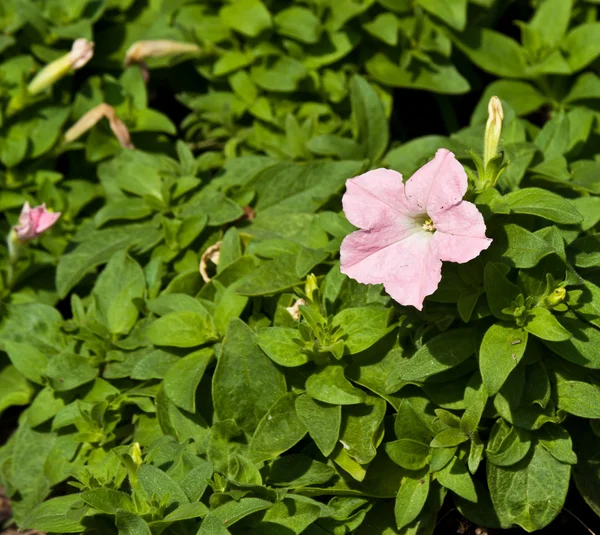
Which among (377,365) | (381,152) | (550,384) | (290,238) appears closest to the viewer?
(550,384)

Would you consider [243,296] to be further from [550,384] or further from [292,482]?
[550,384]

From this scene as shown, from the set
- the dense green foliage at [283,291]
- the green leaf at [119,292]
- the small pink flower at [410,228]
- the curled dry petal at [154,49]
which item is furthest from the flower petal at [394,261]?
the curled dry petal at [154,49]

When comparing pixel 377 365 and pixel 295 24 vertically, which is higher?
pixel 295 24

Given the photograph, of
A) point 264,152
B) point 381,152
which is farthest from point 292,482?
point 264,152

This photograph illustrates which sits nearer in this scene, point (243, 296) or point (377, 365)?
point (377, 365)

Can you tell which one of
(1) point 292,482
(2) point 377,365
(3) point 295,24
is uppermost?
(3) point 295,24

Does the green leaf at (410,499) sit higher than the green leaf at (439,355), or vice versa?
the green leaf at (439,355)

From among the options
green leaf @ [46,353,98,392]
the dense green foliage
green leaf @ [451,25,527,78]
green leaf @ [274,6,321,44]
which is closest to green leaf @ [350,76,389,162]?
the dense green foliage

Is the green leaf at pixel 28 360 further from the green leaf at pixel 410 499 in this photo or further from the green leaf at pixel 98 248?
the green leaf at pixel 410 499
